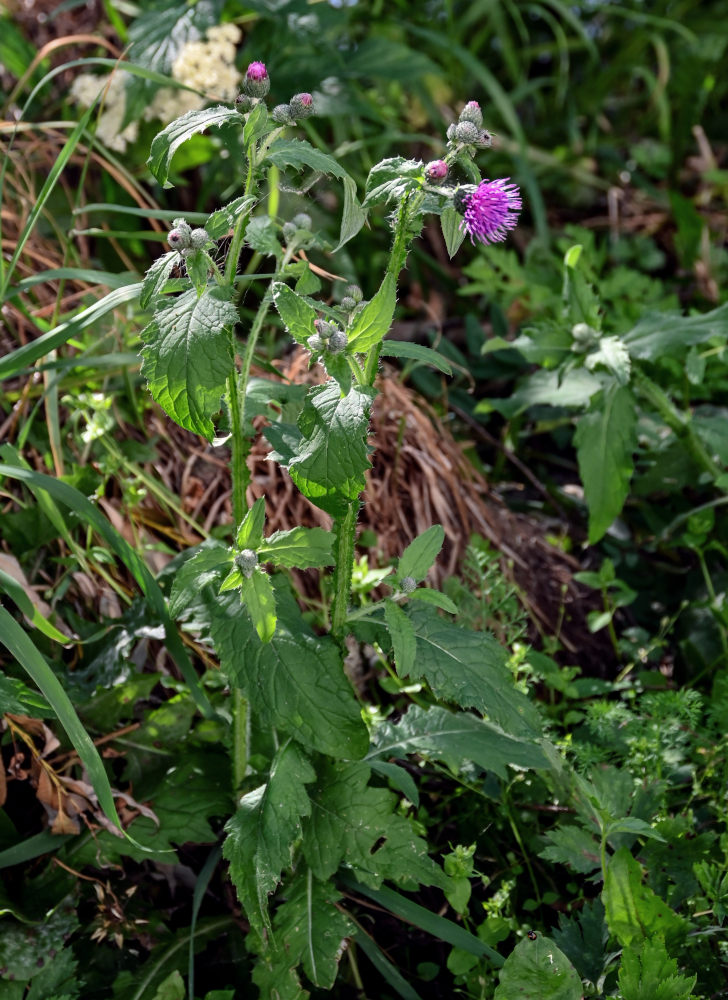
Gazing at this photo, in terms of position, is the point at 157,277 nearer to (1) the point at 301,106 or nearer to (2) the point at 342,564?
(1) the point at 301,106

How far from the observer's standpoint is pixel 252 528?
122 centimetres

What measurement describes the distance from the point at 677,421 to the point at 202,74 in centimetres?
135

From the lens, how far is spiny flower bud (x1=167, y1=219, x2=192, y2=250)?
1093 mm

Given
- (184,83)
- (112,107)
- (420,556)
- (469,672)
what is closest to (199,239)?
(420,556)

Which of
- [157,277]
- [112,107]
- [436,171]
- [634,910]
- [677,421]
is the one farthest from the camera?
[112,107]

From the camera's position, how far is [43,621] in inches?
53.7

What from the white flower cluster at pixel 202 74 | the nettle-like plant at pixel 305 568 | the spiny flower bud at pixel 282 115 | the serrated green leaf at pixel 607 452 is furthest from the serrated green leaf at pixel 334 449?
the white flower cluster at pixel 202 74

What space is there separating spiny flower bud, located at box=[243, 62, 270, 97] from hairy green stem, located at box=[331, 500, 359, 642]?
526mm

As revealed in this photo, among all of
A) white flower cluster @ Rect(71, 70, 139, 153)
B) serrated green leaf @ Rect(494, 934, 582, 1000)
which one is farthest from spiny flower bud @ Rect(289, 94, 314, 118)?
white flower cluster @ Rect(71, 70, 139, 153)

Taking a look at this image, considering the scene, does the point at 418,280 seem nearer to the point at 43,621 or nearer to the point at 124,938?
the point at 43,621

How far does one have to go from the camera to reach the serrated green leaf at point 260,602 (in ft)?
3.84

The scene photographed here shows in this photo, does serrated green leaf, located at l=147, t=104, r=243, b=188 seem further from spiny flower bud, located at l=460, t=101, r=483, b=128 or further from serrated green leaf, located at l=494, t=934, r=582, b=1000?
serrated green leaf, located at l=494, t=934, r=582, b=1000

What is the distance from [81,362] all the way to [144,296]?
1.62 ft

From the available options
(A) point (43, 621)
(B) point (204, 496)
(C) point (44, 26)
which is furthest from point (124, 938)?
(C) point (44, 26)
